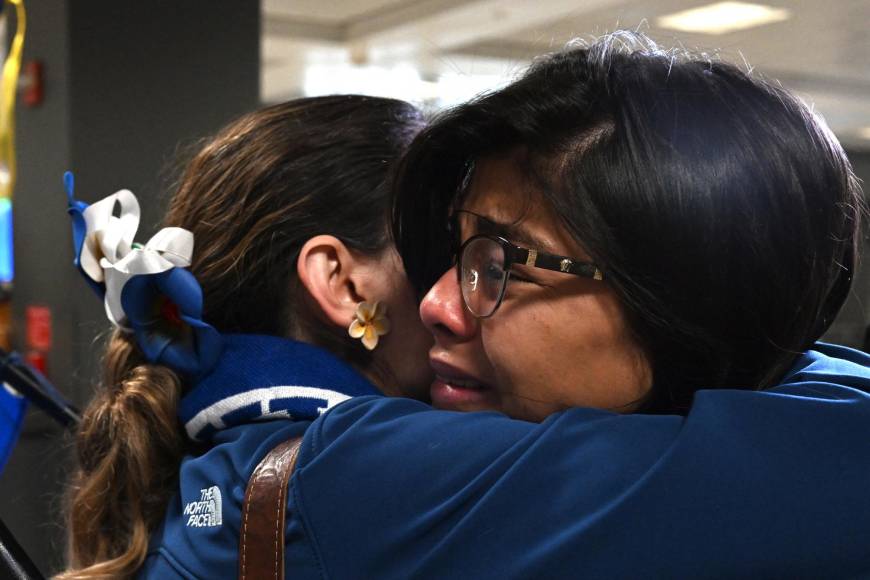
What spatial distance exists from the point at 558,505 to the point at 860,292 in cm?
64

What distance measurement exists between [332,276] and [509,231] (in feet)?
1.01

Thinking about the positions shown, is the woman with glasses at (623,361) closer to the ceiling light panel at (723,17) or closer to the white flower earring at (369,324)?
the white flower earring at (369,324)

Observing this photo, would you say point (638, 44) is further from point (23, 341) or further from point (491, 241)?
point (23, 341)

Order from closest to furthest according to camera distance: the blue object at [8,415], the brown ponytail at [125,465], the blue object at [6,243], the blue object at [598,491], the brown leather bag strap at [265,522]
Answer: the blue object at [598,491] → the brown leather bag strap at [265,522] → the brown ponytail at [125,465] → the blue object at [8,415] → the blue object at [6,243]

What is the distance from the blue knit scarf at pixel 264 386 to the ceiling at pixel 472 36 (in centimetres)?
482

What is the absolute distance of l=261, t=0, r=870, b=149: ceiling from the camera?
6.74 metres

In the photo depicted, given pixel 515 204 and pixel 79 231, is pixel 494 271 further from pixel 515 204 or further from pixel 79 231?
pixel 79 231

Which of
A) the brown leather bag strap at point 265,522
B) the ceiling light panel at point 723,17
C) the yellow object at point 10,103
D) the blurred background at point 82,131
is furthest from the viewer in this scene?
the ceiling light panel at point 723,17

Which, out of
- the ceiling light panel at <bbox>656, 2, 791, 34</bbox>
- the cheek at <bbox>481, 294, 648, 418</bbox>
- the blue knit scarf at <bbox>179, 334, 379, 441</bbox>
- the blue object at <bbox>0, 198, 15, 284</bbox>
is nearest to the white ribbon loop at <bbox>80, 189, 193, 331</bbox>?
the blue knit scarf at <bbox>179, 334, 379, 441</bbox>

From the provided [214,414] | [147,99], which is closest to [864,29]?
[147,99]

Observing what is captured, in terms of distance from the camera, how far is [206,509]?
38.3 inches

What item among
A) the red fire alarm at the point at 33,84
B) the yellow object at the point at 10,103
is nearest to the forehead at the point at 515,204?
the yellow object at the point at 10,103

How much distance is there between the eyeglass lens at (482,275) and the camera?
94cm

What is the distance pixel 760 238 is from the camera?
869 mm
